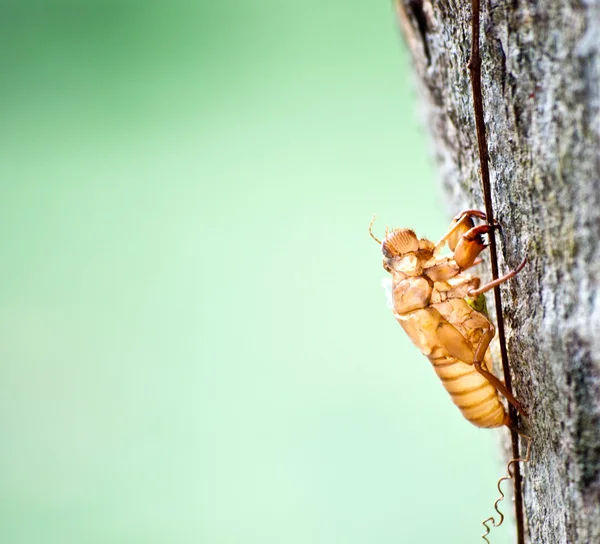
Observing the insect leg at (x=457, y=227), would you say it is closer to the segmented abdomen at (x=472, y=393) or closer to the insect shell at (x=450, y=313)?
the insect shell at (x=450, y=313)

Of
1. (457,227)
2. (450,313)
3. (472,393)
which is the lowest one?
(472,393)

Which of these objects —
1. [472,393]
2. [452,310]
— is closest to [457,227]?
[452,310]

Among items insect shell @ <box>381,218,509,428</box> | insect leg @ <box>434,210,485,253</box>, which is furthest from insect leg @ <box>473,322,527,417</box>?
insect leg @ <box>434,210,485,253</box>

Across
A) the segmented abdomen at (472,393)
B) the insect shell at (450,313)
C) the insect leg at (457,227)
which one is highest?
the insect leg at (457,227)

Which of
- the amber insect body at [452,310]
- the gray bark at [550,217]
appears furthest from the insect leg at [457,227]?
the gray bark at [550,217]

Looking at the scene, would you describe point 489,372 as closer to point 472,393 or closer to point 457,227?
point 472,393

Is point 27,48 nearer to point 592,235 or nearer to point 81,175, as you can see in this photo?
point 81,175

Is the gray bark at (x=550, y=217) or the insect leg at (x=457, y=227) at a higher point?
the insect leg at (x=457, y=227)

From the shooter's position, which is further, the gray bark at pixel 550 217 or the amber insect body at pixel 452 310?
the amber insect body at pixel 452 310
